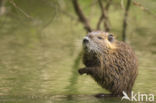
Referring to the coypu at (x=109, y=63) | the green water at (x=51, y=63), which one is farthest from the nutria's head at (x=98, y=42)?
the green water at (x=51, y=63)

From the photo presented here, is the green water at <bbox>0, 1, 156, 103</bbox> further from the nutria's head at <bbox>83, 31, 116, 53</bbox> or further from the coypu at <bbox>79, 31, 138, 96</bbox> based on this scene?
the nutria's head at <bbox>83, 31, 116, 53</bbox>

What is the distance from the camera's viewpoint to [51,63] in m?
7.81

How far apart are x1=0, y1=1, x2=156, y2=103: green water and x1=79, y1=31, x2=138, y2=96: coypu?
0.20 m

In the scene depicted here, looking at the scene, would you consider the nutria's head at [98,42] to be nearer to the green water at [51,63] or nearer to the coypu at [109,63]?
the coypu at [109,63]

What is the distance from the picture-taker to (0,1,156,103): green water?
5648mm

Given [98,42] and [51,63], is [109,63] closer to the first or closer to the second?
[98,42]

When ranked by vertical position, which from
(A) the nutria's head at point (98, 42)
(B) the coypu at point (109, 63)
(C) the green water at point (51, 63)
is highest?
(A) the nutria's head at point (98, 42)

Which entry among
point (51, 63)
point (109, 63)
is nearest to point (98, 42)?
point (109, 63)

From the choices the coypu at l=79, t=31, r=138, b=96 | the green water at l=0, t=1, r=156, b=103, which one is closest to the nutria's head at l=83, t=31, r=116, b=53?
the coypu at l=79, t=31, r=138, b=96

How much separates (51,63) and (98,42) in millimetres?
2413

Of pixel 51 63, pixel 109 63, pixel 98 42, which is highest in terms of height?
pixel 98 42

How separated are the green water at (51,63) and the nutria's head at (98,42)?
1.41ft

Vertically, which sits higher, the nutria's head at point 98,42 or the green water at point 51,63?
the nutria's head at point 98,42

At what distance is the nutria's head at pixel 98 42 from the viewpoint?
543 cm
